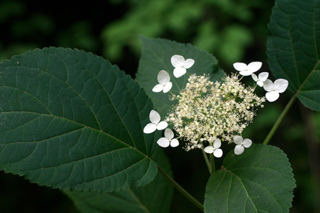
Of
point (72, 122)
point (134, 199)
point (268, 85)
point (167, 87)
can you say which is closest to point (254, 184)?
point (268, 85)

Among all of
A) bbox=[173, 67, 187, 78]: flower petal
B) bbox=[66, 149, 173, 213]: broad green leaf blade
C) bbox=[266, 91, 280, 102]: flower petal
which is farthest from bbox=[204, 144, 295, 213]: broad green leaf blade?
bbox=[66, 149, 173, 213]: broad green leaf blade

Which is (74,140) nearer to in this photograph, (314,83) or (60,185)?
(60,185)

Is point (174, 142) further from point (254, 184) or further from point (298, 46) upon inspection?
point (298, 46)

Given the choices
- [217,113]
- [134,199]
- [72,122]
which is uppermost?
[72,122]

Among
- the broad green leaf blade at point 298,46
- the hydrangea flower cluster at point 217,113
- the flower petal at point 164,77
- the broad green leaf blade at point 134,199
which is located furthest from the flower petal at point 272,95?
the broad green leaf blade at point 134,199

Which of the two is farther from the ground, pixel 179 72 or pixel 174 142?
pixel 179 72

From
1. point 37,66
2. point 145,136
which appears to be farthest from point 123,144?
point 37,66

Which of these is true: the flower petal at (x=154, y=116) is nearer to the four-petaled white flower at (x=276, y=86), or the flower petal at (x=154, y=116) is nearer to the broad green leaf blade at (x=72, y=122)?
the broad green leaf blade at (x=72, y=122)
